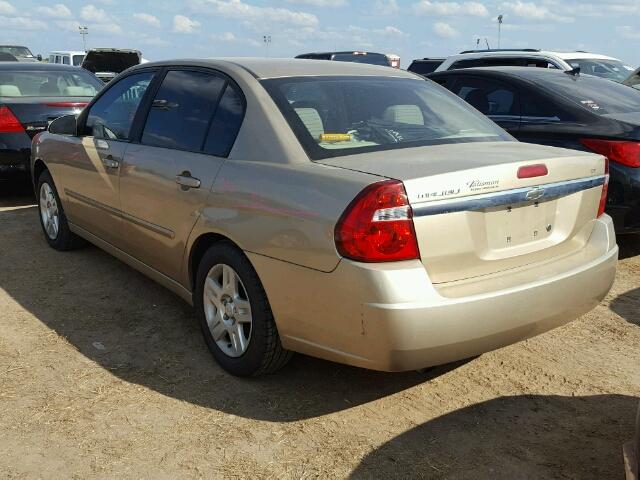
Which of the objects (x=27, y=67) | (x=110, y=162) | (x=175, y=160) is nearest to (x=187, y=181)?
(x=175, y=160)

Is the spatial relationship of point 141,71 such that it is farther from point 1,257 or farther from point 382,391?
point 382,391

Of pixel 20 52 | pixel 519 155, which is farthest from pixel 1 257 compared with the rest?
pixel 20 52

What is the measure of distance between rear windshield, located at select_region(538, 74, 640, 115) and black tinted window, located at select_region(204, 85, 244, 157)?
3154 millimetres

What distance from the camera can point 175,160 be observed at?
368cm

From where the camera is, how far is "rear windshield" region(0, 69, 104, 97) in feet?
25.7

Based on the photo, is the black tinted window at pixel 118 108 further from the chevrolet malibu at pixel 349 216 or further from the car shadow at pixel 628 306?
the car shadow at pixel 628 306

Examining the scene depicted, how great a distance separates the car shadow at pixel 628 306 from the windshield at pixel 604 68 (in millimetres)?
5677

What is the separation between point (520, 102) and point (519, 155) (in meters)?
2.97

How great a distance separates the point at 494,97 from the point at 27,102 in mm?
5007

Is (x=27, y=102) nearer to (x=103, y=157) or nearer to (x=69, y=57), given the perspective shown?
(x=103, y=157)

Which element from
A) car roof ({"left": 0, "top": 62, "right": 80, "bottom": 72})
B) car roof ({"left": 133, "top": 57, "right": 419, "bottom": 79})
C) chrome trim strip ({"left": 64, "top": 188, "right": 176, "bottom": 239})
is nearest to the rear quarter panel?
chrome trim strip ({"left": 64, "top": 188, "right": 176, "bottom": 239})

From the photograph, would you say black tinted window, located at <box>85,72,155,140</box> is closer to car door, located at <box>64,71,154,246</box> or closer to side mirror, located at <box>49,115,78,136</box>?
car door, located at <box>64,71,154,246</box>

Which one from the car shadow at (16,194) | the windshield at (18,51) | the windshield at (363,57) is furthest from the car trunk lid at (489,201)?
the windshield at (18,51)

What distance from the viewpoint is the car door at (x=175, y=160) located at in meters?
3.47
